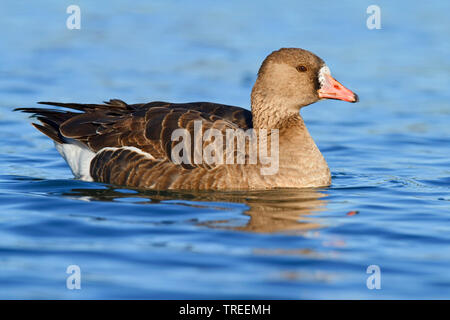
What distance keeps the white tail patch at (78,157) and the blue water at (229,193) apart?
29 centimetres

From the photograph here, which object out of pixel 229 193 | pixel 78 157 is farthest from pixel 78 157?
pixel 229 193

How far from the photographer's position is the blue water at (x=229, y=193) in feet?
26.4

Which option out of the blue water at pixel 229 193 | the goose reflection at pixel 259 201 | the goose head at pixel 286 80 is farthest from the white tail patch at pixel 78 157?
the goose head at pixel 286 80

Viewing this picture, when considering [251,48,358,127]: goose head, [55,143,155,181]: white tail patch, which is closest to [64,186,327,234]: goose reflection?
[55,143,155,181]: white tail patch

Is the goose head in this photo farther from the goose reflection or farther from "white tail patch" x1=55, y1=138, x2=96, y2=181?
"white tail patch" x1=55, y1=138, x2=96, y2=181

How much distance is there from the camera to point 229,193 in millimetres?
11172

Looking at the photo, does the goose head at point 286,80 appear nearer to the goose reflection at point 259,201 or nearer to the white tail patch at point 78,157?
the goose reflection at point 259,201

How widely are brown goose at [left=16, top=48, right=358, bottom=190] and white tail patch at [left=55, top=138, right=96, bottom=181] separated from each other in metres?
0.02

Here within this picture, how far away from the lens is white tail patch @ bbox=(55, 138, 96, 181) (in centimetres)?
1220

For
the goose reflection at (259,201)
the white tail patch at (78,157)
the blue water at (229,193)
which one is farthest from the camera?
the white tail patch at (78,157)

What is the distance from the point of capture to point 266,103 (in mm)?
11828

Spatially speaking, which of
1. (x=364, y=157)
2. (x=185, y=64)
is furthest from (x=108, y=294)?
(x=185, y=64)
